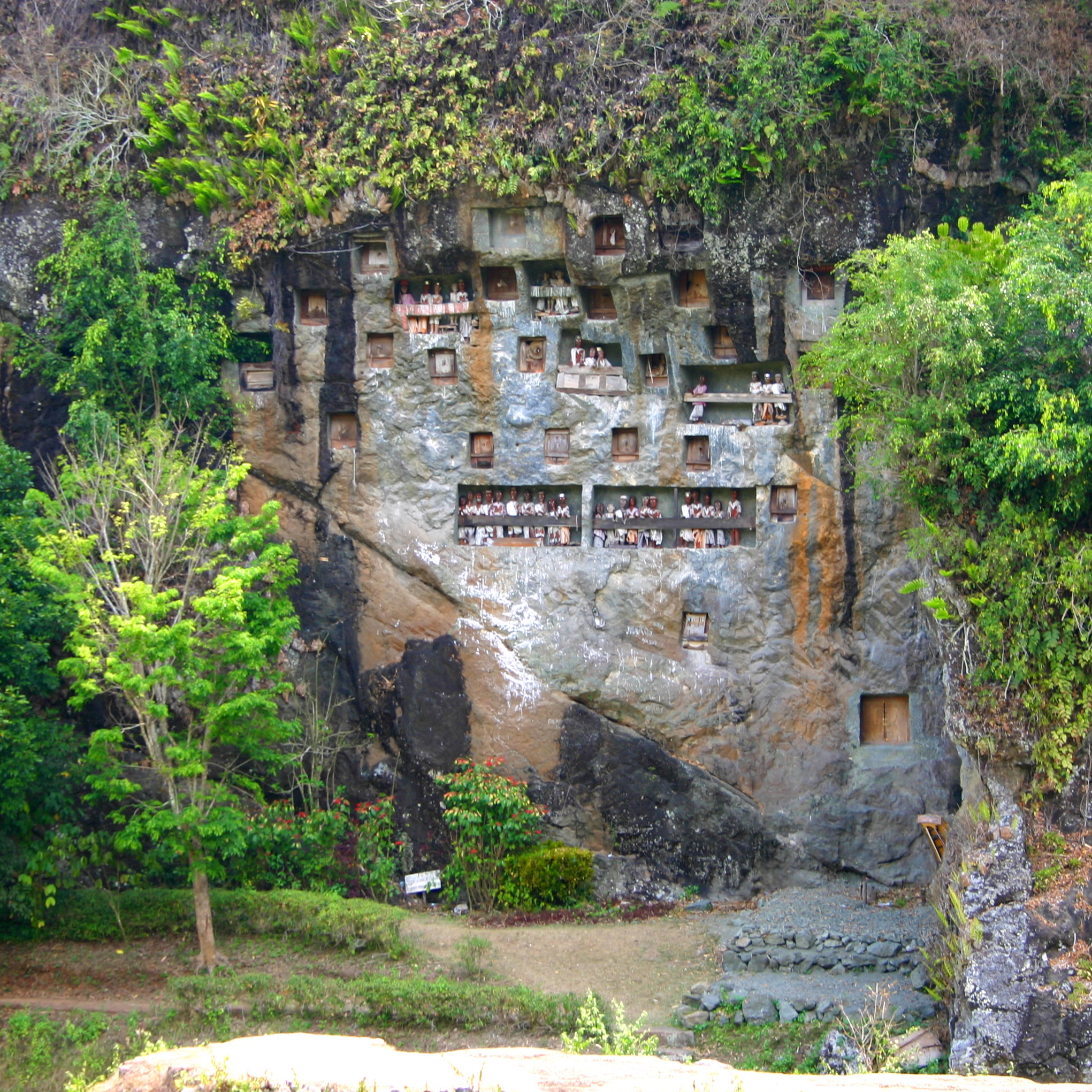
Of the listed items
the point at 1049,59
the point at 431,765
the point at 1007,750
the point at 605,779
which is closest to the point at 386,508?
the point at 431,765

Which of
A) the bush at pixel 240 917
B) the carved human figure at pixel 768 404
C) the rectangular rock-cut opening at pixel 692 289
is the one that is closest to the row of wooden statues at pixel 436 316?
the rectangular rock-cut opening at pixel 692 289

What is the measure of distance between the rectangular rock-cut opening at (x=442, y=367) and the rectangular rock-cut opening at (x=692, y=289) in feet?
13.0

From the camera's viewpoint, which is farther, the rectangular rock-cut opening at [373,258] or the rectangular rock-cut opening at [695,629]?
the rectangular rock-cut opening at [373,258]

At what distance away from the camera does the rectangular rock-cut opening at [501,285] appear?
2012cm

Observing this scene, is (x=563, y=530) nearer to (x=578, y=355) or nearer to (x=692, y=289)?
(x=578, y=355)

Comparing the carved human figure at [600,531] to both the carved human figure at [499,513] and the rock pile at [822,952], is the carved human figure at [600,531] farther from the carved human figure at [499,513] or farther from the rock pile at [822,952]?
the rock pile at [822,952]

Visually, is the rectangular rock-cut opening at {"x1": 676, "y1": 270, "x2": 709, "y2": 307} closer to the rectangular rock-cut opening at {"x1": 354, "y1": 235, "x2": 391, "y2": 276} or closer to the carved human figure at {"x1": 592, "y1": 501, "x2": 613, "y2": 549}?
the carved human figure at {"x1": 592, "y1": 501, "x2": 613, "y2": 549}

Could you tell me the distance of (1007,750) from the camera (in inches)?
507

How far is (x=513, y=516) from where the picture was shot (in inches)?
792

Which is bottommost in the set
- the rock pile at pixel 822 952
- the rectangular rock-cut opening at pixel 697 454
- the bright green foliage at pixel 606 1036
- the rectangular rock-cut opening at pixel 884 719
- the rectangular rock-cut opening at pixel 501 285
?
the rock pile at pixel 822 952

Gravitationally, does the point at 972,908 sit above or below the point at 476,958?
above


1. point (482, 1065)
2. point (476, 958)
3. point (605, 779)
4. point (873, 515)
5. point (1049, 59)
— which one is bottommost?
point (476, 958)

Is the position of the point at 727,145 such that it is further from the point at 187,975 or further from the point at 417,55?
the point at 187,975

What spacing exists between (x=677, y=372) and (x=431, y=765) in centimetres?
768
